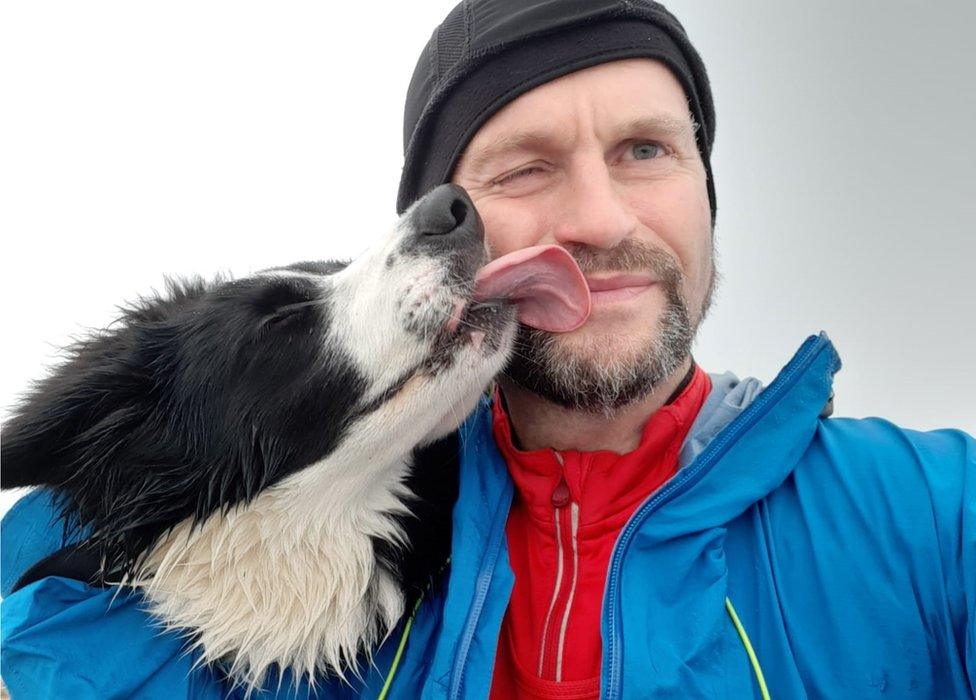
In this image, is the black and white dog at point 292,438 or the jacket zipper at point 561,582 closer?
the jacket zipper at point 561,582

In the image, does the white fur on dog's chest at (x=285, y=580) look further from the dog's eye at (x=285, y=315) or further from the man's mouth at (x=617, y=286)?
A: the man's mouth at (x=617, y=286)

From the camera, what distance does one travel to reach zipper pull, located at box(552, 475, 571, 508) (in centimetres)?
157

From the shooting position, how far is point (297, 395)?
1.67m

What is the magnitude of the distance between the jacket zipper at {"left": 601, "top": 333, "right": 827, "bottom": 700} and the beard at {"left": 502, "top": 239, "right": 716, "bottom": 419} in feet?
0.69

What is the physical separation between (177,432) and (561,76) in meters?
1.20

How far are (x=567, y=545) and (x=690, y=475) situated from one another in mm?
329

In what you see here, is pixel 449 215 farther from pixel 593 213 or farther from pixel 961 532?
pixel 961 532


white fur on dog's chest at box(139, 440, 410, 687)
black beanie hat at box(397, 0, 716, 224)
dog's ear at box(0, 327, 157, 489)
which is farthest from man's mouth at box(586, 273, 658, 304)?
dog's ear at box(0, 327, 157, 489)

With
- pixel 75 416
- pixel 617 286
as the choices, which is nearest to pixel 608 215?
pixel 617 286

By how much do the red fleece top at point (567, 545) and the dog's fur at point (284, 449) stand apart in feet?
0.77

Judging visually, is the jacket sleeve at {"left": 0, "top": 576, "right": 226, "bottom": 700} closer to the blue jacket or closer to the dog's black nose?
the blue jacket

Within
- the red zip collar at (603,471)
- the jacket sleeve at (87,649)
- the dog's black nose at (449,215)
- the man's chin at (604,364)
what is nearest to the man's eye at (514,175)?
the dog's black nose at (449,215)

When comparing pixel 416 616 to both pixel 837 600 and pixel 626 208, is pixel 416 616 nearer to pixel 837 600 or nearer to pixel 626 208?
pixel 837 600

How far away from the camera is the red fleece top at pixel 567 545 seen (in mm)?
1433
